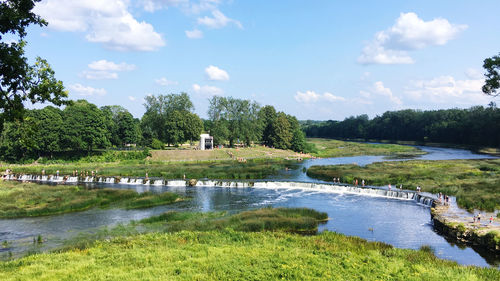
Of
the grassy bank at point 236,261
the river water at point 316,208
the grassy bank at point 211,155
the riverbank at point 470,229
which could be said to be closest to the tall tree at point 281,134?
the grassy bank at point 211,155

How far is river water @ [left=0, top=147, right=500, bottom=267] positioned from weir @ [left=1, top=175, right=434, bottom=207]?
1.70m

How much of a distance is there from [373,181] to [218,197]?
100 ft

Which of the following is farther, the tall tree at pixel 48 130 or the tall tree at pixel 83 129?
the tall tree at pixel 83 129

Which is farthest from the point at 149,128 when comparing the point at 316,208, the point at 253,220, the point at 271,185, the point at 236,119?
the point at 253,220

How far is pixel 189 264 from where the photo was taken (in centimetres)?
2039

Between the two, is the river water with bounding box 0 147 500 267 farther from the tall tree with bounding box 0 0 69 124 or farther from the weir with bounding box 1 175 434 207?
the tall tree with bounding box 0 0 69 124

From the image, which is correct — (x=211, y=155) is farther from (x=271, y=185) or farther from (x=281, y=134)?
(x=271, y=185)

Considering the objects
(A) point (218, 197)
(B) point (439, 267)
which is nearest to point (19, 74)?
(B) point (439, 267)

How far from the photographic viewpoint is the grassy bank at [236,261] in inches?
741

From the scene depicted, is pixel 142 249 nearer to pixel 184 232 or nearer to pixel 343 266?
pixel 184 232

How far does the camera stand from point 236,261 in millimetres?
21016

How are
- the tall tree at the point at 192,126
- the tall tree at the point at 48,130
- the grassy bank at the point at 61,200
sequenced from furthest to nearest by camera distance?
the tall tree at the point at 192,126 → the tall tree at the point at 48,130 → the grassy bank at the point at 61,200

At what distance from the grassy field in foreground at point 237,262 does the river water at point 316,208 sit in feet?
16.8

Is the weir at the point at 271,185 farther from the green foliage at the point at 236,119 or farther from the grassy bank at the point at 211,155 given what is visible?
the green foliage at the point at 236,119
